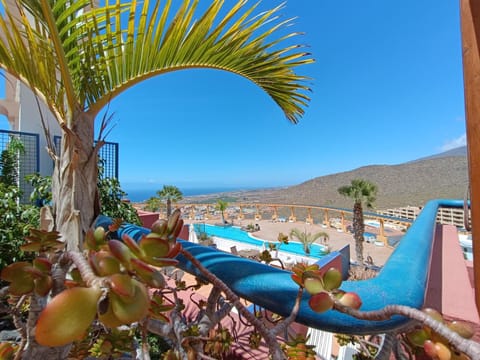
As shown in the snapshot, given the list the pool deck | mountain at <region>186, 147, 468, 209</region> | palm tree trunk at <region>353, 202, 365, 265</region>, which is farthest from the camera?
mountain at <region>186, 147, 468, 209</region>

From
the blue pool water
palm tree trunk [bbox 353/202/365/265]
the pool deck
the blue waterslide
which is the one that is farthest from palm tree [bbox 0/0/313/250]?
the blue pool water

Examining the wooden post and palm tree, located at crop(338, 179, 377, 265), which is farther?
palm tree, located at crop(338, 179, 377, 265)

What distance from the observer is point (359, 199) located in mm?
7961

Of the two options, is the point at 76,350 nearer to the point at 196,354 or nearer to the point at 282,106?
the point at 196,354

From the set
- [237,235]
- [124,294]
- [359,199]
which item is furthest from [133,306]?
[237,235]

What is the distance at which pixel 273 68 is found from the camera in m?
1.18

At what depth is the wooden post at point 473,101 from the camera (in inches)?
20.0

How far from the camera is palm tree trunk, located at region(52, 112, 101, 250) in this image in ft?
2.54

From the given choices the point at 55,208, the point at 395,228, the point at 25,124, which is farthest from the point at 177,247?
the point at 395,228

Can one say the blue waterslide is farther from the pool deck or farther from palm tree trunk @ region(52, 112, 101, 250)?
the pool deck

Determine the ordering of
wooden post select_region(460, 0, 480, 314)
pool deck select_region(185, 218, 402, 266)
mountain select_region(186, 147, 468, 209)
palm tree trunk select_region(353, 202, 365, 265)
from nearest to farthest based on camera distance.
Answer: wooden post select_region(460, 0, 480, 314) < palm tree trunk select_region(353, 202, 365, 265) < pool deck select_region(185, 218, 402, 266) < mountain select_region(186, 147, 468, 209)

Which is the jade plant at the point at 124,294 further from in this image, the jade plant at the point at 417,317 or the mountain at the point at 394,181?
the mountain at the point at 394,181

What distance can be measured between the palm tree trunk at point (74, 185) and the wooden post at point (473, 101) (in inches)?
47.1

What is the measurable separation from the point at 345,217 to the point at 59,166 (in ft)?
44.6
